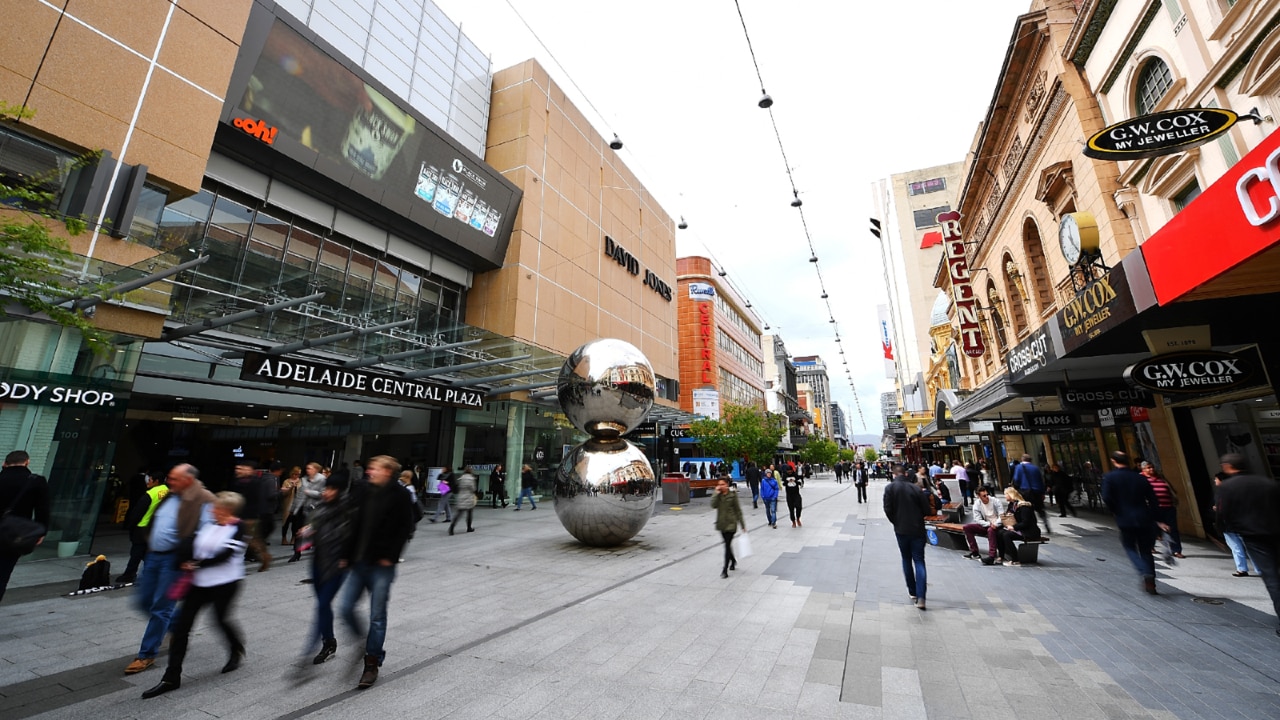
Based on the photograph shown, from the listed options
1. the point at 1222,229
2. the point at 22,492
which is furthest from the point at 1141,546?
the point at 22,492

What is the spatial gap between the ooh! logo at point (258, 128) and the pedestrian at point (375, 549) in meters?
14.1

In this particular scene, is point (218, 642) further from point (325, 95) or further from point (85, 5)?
point (325, 95)

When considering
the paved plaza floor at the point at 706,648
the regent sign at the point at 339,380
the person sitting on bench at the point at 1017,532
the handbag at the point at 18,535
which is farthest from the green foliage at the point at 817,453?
the handbag at the point at 18,535

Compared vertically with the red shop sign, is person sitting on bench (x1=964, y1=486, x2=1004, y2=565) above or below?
below

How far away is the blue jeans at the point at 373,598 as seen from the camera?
13.4 feet

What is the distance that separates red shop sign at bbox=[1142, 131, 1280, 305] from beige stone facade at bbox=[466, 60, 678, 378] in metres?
18.5

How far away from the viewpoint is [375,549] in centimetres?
422

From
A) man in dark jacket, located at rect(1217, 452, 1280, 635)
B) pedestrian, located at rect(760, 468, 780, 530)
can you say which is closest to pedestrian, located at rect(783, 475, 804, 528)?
pedestrian, located at rect(760, 468, 780, 530)

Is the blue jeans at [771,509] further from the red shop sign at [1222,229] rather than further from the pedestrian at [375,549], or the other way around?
the pedestrian at [375,549]

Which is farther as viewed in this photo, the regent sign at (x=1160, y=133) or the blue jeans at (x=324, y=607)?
the regent sign at (x=1160, y=133)

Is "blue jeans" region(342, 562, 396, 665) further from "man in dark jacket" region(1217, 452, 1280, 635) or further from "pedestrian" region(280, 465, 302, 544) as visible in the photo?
"man in dark jacket" region(1217, 452, 1280, 635)

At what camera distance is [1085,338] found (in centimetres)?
764

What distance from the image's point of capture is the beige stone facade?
21547mm

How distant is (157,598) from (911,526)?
7.96 metres
